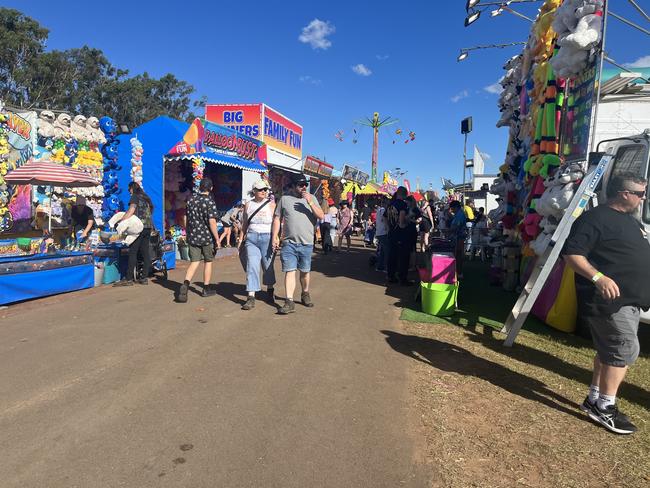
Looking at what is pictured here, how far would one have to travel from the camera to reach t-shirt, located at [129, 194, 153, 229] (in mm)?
7871

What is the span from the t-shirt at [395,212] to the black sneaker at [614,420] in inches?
223

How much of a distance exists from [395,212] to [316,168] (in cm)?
1345

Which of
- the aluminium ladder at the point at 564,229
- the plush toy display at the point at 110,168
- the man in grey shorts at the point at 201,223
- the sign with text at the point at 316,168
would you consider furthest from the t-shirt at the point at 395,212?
the sign with text at the point at 316,168

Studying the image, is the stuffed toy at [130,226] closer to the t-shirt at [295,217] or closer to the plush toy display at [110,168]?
the t-shirt at [295,217]

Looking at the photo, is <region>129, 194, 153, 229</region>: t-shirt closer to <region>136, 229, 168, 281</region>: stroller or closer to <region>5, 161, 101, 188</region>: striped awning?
<region>136, 229, 168, 281</region>: stroller

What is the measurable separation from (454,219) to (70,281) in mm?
8302

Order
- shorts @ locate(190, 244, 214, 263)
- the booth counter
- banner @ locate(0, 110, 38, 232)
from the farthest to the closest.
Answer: banner @ locate(0, 110, 38, 232) → shorts @ locate(190, 244, 214, 263) → the booth counter

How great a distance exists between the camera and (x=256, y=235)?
626cm

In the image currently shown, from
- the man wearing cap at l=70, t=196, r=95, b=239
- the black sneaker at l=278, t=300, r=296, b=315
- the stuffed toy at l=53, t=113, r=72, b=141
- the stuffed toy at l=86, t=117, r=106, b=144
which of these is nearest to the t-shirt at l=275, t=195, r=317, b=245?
the black sneaker at l=278, t=300, r=296, b=315

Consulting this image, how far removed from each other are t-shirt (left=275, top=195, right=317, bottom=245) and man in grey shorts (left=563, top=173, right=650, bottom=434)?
11.5 feet

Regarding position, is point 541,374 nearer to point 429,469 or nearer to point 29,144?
point 429,469

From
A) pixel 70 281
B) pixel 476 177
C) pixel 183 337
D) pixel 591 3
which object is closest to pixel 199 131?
pixel 70 281

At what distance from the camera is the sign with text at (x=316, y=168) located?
67.1 feet

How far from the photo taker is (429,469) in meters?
2.64
